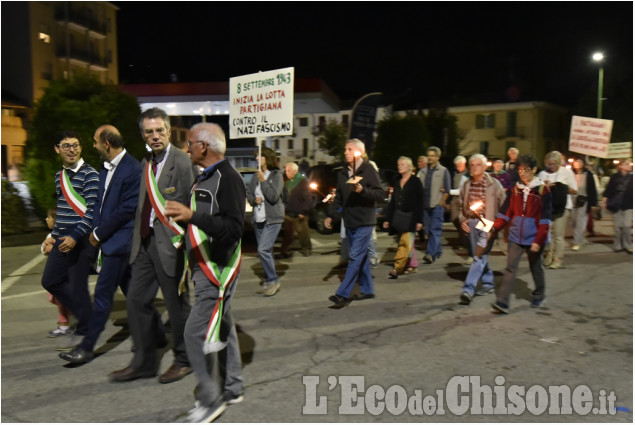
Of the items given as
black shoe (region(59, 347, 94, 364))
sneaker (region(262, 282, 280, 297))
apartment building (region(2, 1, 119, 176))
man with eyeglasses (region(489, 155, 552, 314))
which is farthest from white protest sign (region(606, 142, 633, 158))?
apartment building (region(2, 1, 119, 176))

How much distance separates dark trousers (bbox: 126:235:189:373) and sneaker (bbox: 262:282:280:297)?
2.74 m

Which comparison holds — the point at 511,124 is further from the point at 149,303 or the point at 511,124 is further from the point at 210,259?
the point at 210,259

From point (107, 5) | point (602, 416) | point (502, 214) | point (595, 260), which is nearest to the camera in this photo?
point (602, 416)

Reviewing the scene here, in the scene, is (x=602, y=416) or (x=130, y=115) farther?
(x=130, y=115)

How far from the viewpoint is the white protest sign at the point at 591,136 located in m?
13.4

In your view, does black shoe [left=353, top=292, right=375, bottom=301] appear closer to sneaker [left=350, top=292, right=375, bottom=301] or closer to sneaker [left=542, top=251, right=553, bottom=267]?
sneaker [left=350, top=292, right=375, bottom=301]

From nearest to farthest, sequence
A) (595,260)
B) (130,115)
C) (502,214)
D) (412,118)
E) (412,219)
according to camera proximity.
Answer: (502,214)
(412,219)
(595,260)
(130,115)
(412,118)

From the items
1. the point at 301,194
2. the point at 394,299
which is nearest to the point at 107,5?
the point at 301,194

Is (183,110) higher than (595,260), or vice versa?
(183,110)

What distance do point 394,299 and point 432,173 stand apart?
3645 millimetres

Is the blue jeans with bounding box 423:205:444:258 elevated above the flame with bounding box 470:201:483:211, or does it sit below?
below

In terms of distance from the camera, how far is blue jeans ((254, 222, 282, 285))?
292 inches

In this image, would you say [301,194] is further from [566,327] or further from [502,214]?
[566,327]

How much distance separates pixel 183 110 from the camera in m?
24.4
